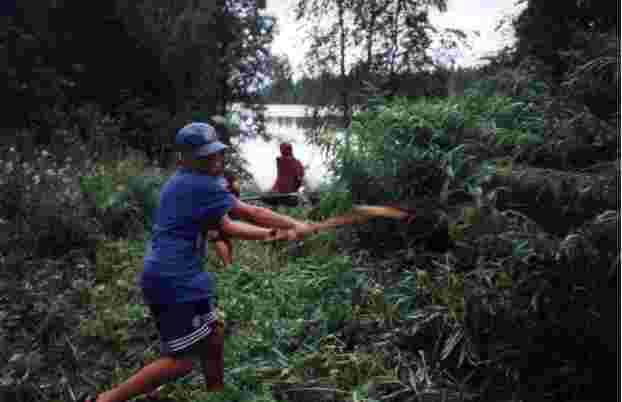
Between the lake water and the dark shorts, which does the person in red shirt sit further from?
the dark shorts

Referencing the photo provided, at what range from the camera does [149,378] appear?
2738 millimetres

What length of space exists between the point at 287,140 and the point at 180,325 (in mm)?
12638

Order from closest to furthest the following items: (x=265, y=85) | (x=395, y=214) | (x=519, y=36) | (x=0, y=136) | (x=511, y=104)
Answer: (x=395, y=214) < (x=511, y=104) < (x=519, y=36) < (x=0, y=136) < (x=265, y=85)

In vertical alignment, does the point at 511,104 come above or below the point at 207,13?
below

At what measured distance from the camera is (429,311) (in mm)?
3475

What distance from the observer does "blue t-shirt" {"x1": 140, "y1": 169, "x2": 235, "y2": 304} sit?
8.61ft

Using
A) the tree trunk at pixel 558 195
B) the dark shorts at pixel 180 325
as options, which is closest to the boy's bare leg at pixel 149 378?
the dark shorts at pixel 180 325

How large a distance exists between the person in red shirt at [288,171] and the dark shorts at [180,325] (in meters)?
5.77

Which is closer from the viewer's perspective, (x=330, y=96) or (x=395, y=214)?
(x=395, y=214)

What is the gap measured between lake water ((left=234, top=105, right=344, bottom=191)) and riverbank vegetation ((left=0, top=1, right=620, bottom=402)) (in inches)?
43.9

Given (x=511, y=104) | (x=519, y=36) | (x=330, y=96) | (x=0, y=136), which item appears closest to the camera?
(x=511, y=104)

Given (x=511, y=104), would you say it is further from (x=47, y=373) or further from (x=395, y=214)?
(x=47, y=373)

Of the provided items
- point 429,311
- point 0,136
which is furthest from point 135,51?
point 429,311

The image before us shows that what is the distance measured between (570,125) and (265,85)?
15876mm
